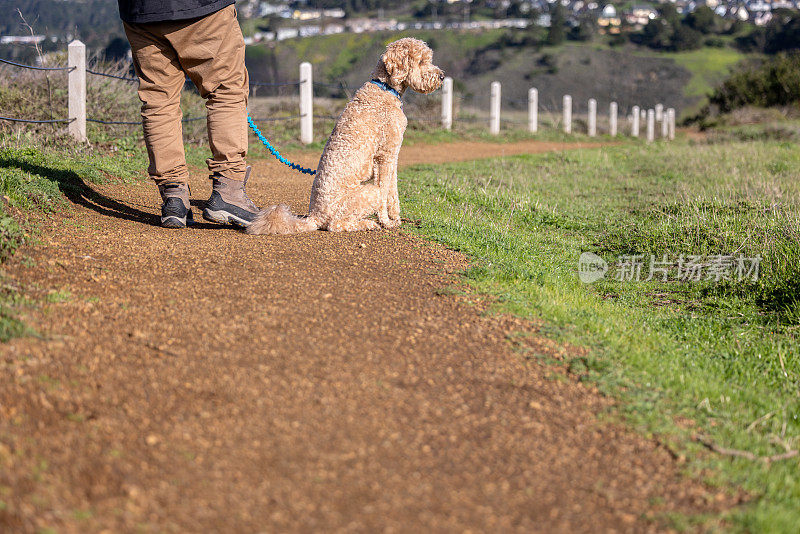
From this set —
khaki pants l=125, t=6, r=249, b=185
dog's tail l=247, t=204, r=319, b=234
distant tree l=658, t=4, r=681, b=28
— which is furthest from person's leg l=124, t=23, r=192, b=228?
distant tree l=658, t=4, r=681, b=28

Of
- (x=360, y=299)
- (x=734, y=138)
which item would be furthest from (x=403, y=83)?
(x=734, y=138)

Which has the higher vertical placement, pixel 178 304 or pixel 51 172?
pixel 51 172

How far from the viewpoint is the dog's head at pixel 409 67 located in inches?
200

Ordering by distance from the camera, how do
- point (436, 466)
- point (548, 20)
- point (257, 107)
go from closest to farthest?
point (436, 466) < point (257, 107) < point (548, 20)

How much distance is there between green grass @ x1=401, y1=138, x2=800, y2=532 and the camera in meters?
2.85

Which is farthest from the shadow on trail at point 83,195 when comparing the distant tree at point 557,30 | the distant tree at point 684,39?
the distant tree at point 684,39

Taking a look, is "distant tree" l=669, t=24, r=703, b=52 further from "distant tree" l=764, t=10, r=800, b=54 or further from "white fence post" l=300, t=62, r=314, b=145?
"white fence post" l=300, t=62, r=314, b=145

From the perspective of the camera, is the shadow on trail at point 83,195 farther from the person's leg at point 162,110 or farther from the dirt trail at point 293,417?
the dirt trail at point 293,417

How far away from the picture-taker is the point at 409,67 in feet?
16.8

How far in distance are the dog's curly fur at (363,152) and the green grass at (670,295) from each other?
0.67 metres

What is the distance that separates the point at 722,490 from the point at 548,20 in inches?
4620

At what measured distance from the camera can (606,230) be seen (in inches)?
282

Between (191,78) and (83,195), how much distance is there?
1848mm

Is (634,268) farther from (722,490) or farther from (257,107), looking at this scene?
(257,107)
